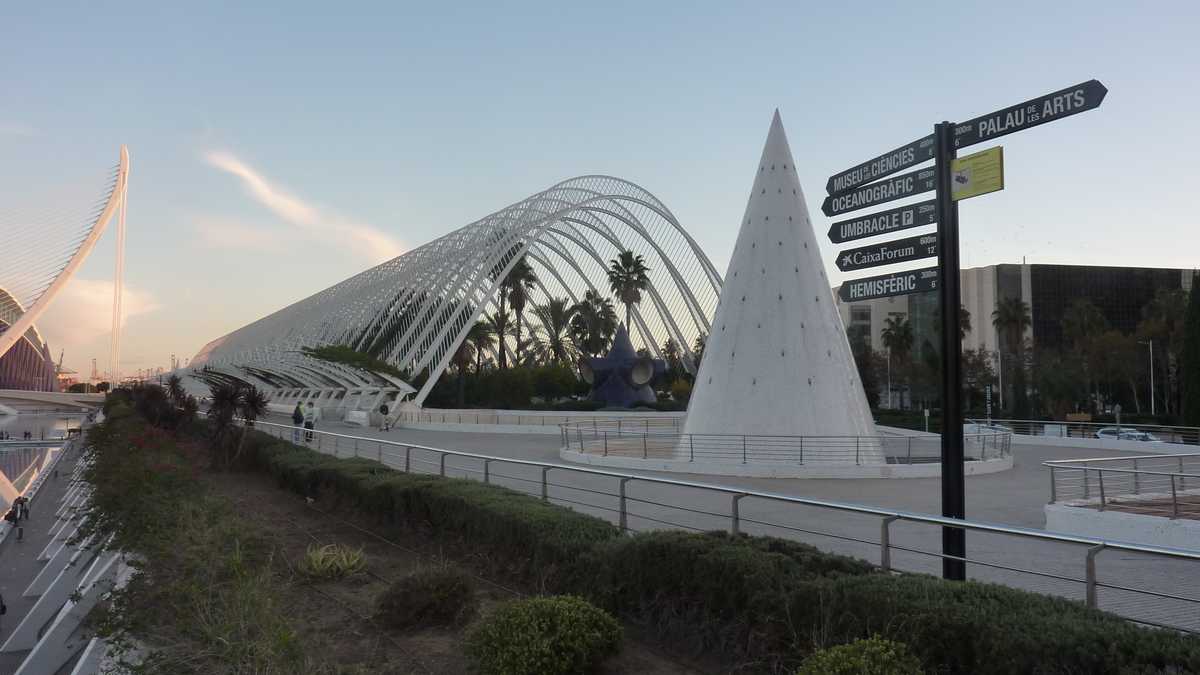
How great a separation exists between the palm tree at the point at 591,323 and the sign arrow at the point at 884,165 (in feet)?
237

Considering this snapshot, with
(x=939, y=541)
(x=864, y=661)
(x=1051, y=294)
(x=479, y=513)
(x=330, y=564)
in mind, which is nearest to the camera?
(x=864, y=661)

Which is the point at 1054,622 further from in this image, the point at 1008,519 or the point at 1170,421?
the point at 1170,421

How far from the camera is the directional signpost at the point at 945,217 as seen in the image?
6.00 m

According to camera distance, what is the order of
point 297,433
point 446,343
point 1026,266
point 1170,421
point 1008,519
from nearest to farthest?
point 1008,519
point 297,433
point 1170,421
point 446,343
point 1026,266

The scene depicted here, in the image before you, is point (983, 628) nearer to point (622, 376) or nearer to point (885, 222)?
point (885, 222)

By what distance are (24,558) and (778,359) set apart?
81.8 feet

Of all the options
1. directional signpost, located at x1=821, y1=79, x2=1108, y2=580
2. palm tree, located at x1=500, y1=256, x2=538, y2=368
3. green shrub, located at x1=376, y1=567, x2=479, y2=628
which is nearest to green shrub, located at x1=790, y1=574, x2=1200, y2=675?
directional signpost, located at x1=821, y1=79, x2=1108, y2=580

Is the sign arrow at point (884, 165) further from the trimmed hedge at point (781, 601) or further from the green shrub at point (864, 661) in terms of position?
the green shrub at point (864, 661)

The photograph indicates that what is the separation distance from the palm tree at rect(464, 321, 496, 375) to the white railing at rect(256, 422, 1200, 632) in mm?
56342

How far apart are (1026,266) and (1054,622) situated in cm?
9880

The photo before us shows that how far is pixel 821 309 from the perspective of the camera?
65.5 feet

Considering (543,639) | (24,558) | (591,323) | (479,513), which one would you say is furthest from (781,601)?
(591,323)

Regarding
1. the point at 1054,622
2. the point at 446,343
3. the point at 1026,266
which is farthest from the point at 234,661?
the point at 1026,266

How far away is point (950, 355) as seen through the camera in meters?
6.33
